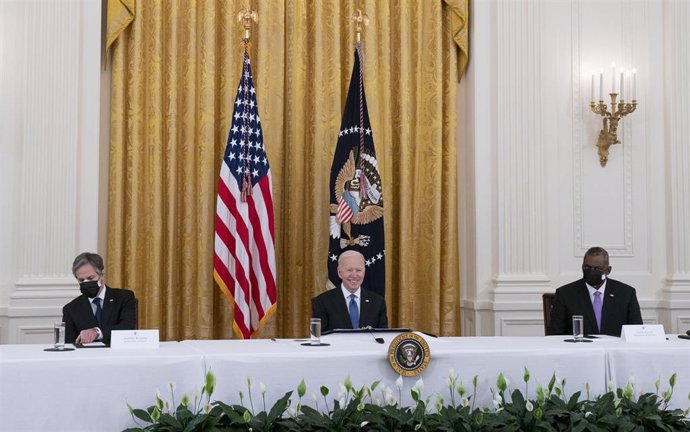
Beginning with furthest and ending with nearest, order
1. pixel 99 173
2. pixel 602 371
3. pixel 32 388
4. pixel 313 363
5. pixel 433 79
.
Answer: pixel 433 79 → pixel 99 173 → pixel 602 371 → pixel 313 363 → pixel 32 388

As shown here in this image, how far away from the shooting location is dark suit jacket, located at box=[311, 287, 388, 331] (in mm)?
5895

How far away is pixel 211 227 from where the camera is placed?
24.9 feet

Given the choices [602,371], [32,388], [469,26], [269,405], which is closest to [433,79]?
[469,26]

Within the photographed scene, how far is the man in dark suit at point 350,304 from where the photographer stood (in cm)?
590

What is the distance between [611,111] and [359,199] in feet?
7.92

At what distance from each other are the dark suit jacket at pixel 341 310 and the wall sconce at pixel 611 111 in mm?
2993

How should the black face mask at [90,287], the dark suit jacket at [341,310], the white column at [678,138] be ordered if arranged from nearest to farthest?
the black face mask at [90,287], the dark suit jacket at [341,310], the white column at [678,138]

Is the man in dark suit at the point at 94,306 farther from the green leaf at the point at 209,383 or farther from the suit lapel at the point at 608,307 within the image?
the suit lapel at the point at 608,307

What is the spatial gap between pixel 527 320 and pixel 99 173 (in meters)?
3.88

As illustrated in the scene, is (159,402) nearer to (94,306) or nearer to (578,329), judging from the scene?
(94,306)

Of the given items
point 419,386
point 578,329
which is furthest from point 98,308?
point 578,329

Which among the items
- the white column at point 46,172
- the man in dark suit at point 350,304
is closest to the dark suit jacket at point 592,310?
the man in dark suit at point 350,304

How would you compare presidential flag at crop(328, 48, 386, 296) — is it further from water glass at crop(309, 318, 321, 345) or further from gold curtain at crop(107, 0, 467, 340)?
water glass at crop(309, 318, 321, 345)

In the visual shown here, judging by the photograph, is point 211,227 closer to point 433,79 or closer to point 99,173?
point 99,173
